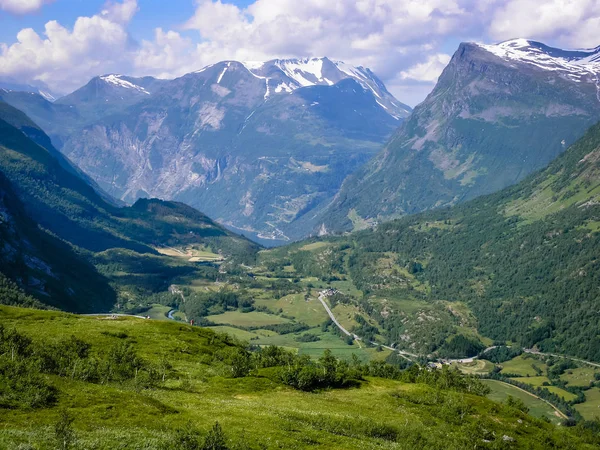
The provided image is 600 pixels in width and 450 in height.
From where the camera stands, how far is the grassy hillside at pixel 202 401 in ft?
232

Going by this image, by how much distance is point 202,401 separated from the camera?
97.9 meters

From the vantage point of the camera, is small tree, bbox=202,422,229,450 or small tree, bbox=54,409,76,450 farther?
small tree, bbox=202,422,229,450

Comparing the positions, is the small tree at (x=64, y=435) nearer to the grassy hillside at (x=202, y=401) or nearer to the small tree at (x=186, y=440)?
the grassy hillside at (x=202, y=401)

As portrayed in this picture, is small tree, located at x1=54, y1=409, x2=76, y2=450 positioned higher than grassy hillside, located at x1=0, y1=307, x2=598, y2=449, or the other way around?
small tree, located at x1=54, y1=409, x2=76, y2=450

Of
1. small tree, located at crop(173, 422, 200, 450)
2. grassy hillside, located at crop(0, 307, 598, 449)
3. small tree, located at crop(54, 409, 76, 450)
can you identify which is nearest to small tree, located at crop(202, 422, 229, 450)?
grassy hillside, located at crop(0, 307, 598, 449)

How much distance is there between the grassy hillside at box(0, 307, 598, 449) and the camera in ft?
232

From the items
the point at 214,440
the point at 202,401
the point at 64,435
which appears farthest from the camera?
the point at 202,401

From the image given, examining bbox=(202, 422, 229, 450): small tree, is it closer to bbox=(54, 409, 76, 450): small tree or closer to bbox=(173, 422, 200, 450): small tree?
bbox=(173, 422, 200, 450): small tree

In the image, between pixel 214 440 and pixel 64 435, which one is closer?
pixel 64 435

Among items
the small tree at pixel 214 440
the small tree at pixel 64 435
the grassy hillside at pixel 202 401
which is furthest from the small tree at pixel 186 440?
the small tree at pixel 64 435

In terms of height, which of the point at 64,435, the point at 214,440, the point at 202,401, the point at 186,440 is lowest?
the point at 202,401

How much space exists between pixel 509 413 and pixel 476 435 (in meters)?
40.5

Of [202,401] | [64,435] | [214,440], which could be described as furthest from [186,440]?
[202,401]

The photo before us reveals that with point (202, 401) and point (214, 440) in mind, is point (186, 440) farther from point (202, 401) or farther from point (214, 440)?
point (202, 401)
